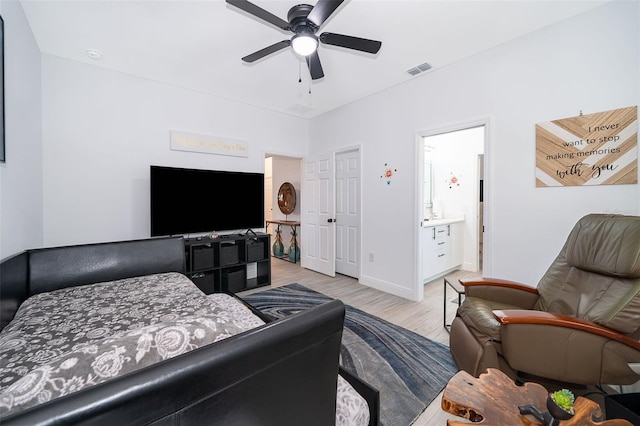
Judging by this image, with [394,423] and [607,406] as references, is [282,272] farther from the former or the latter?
[607,406]

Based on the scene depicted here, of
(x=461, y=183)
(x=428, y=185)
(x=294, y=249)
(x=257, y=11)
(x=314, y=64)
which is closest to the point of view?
(x=257, y=11)

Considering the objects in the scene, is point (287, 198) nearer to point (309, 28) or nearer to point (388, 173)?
point (388, 173)

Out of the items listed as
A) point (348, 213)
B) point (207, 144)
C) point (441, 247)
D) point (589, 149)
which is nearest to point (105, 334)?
point (207, 144)

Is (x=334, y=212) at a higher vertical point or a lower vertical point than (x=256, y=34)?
lower

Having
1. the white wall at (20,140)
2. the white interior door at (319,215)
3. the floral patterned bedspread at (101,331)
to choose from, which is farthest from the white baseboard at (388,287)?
the white wall at (20,140)

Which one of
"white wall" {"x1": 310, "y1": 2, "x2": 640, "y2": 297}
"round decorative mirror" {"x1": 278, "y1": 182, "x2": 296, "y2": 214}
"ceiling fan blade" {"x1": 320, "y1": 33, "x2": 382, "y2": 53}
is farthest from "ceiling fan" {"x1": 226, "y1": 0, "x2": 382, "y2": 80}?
"round decorative mirror" {"x1": 278, "y1": 182, "x2": 296, "y2": 214}

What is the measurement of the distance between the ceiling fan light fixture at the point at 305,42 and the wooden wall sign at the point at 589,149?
85.4 inches

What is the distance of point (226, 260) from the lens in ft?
11.7

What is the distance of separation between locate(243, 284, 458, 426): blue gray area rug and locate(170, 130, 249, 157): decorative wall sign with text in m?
2.41

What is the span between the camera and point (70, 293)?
193 centimetres

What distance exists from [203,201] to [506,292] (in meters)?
3.51

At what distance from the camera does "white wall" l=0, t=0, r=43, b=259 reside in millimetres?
1767

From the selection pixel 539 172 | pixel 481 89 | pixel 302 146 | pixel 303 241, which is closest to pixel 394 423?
pixel 539 172

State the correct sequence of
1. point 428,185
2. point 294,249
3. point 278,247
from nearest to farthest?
point 428,185 → point 294,249 → point 278,247
